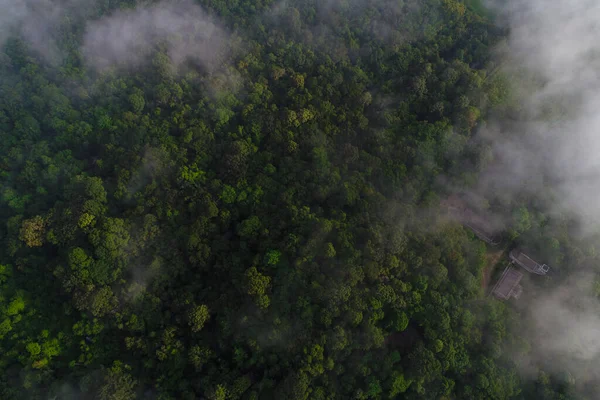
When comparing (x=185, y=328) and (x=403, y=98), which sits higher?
(x=403, y=98)

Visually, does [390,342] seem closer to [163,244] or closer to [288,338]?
[288,338]

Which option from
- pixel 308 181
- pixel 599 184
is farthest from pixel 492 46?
pixel 308 181

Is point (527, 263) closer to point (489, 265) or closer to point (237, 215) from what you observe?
point (489, 265)

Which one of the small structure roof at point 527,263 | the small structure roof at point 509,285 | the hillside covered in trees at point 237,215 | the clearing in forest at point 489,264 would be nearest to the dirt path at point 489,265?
the clearing in forest at point 489,264

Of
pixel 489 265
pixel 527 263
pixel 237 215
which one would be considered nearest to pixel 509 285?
pixel 489 265

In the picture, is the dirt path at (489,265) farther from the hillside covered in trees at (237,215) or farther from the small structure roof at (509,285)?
the hillside covered in trees at (237,215)

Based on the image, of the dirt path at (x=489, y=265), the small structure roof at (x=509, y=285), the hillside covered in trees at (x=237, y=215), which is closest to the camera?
the hillside covered in trees at (x=237, y=215)
